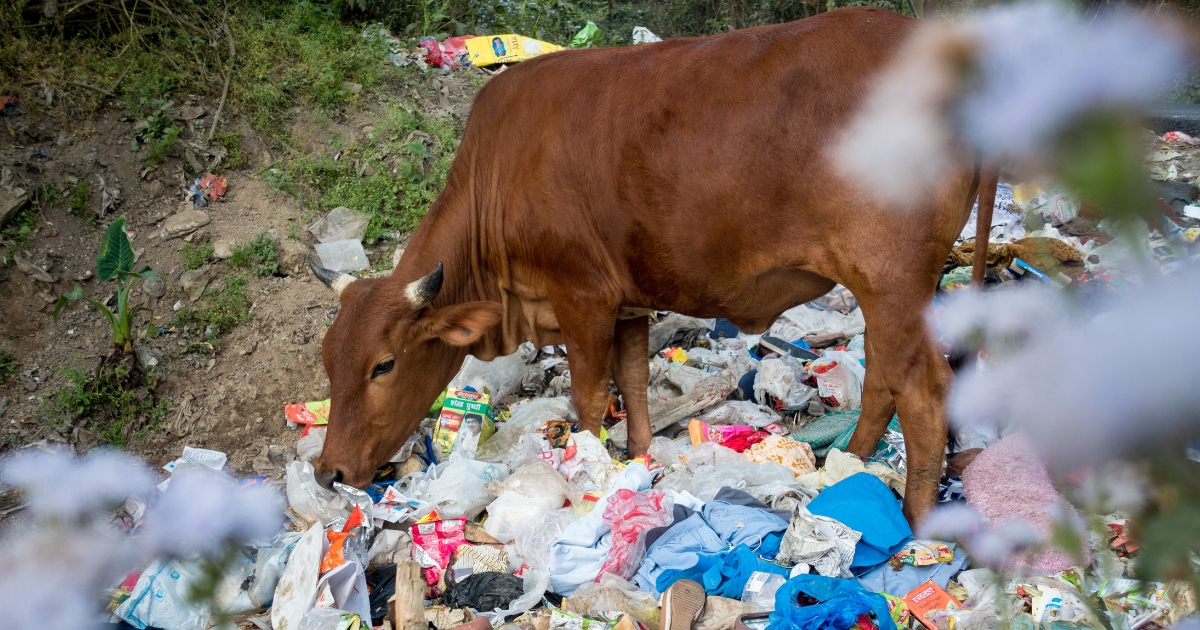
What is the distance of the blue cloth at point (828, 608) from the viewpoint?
2.66 metres

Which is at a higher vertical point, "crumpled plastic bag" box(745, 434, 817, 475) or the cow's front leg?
the cow's front leg

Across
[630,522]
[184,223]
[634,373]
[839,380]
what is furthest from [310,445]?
[839,380]

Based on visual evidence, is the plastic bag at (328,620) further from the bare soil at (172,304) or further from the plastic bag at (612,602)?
the bare soil at (172,304)

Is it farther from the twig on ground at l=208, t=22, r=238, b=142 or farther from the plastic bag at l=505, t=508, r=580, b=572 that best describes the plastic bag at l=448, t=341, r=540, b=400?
the twig on ground at l=208, t=22, r=238, b=142

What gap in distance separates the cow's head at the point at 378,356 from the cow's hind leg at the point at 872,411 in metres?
1.63

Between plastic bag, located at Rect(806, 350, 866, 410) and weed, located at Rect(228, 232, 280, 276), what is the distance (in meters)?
3.51

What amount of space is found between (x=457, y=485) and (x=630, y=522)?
891 mm

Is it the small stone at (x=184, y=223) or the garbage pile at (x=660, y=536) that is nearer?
the garbage pile at (x=660, y=536)

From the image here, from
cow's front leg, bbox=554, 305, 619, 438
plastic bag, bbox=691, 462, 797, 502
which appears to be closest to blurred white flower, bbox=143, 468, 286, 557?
cow's front leg, bbox=554, 305, 619, 438

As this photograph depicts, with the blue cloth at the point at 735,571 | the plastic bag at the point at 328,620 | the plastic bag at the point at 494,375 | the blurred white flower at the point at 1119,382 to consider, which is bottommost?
the plastic bag at the point at 494,375

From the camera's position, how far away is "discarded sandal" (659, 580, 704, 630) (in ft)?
9.01

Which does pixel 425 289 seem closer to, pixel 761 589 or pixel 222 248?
pixel 761 589

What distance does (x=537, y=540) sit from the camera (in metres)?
3.32


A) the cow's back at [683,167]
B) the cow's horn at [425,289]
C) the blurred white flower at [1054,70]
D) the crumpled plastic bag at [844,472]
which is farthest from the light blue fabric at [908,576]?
the blurred white flower at [1054,70]
